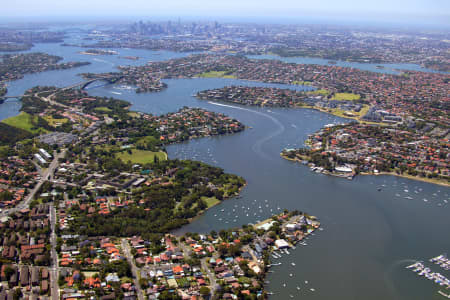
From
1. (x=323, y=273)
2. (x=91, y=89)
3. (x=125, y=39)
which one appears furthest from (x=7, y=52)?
(x=323, y=273)

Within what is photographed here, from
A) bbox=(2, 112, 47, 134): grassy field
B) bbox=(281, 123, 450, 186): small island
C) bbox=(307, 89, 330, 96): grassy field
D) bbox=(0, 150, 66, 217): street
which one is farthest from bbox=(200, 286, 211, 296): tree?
bbox=(307, 89, 330, 96): grassy field

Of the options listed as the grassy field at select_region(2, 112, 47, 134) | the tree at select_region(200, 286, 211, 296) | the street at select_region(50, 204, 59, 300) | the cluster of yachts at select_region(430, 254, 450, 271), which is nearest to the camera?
the street at select_region(50, 204, 59, 300)

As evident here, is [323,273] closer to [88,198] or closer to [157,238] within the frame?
[157,238]

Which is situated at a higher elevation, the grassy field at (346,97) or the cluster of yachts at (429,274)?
the grassy field at (346,97)

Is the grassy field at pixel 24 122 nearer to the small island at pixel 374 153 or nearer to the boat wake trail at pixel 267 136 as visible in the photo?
the boat wake trail at pixel 267 136

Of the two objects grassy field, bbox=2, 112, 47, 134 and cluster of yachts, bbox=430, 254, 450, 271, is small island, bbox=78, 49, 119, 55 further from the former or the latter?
cluster of yachts, bbox=430, 254, 450, 271

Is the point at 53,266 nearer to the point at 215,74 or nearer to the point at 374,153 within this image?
the point at 374,153

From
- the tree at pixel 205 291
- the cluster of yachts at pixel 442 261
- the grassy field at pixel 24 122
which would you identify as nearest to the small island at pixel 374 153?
the cluster of yachts at pixel 442 261

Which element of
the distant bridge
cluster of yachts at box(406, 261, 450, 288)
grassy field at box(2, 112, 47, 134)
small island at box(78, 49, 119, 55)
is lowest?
cluster of yachts at box(406, 261, 450, 288)
